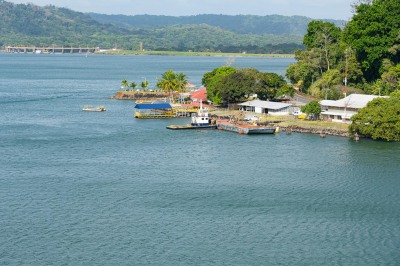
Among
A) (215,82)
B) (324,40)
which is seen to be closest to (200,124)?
(215,82)

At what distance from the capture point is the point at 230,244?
33281 mm

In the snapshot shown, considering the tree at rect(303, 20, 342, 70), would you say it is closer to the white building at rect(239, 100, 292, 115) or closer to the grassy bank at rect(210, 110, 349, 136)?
the white building at rect(239, 100, 292, 115)

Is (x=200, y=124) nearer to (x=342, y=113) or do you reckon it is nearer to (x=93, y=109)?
(x=342, y=113)

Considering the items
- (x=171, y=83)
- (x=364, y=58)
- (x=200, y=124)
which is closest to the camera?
(x=200, y=124)

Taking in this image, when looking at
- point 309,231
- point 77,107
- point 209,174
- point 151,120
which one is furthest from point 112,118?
point 309,231

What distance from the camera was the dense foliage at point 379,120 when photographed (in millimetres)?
57938

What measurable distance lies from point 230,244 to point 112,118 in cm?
4459

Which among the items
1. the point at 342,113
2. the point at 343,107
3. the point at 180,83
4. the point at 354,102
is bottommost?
the point at 342,113

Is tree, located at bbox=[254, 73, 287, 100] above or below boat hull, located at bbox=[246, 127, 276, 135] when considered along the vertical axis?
above

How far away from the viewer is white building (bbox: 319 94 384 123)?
65875mm

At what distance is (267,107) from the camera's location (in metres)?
72.6

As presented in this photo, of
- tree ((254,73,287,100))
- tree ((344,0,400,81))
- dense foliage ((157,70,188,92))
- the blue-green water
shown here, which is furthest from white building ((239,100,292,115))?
dense foliage ((157,70,188,92))

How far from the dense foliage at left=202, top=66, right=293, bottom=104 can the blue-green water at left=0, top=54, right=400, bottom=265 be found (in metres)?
13.7

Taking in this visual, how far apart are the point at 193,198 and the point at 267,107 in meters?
33.5
